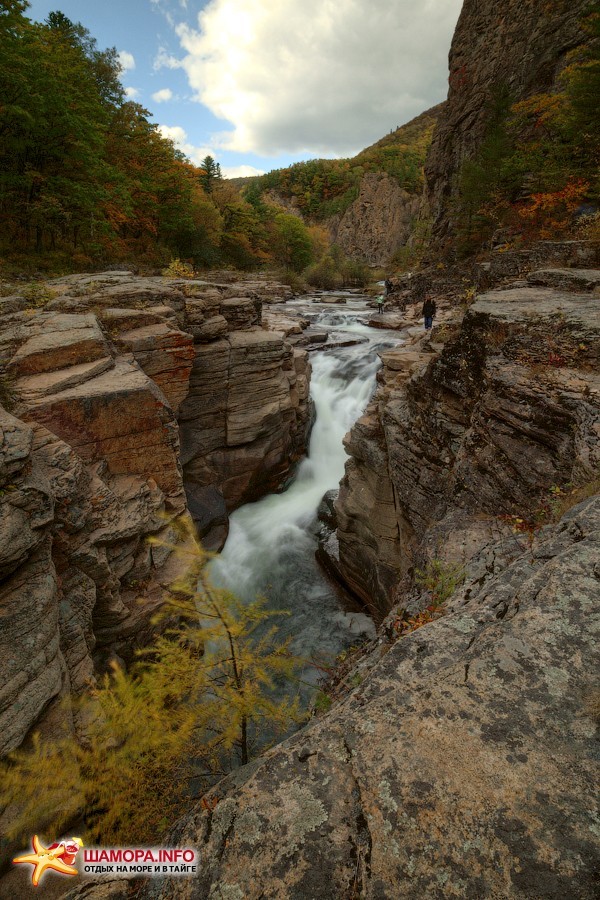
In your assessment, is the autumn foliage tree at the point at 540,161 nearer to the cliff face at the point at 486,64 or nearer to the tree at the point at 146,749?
the cliff face at the point at 486,64

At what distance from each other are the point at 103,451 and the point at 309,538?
7297 millimetres

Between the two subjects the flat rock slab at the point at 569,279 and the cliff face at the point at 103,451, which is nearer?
the cliff face at the point at 103,451

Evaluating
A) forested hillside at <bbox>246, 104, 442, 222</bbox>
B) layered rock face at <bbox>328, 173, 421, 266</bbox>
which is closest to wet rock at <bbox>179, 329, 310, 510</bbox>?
layered rock face at <bbox>328, 173, 421, 266</bbox>

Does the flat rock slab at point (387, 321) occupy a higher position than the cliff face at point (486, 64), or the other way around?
the cliff face at point (486, 64)

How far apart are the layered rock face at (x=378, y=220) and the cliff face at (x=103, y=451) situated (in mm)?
68241

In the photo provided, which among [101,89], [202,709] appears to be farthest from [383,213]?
[202,709]

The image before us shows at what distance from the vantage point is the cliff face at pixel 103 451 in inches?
173

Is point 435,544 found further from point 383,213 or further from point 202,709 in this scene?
point 383,213

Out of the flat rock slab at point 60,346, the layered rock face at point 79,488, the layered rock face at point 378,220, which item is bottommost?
the layered rock face at point 79,488

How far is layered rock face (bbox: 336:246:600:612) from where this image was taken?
475 centimetres

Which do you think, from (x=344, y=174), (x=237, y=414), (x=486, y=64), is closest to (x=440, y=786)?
(x=237, y=414)

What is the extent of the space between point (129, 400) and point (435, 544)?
6.15 m

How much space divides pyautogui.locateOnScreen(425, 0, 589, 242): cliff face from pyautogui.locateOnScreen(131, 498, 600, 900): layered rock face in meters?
30.3

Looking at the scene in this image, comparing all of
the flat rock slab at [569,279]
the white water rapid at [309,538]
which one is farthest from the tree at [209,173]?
the flat rock slab at [569,279]
